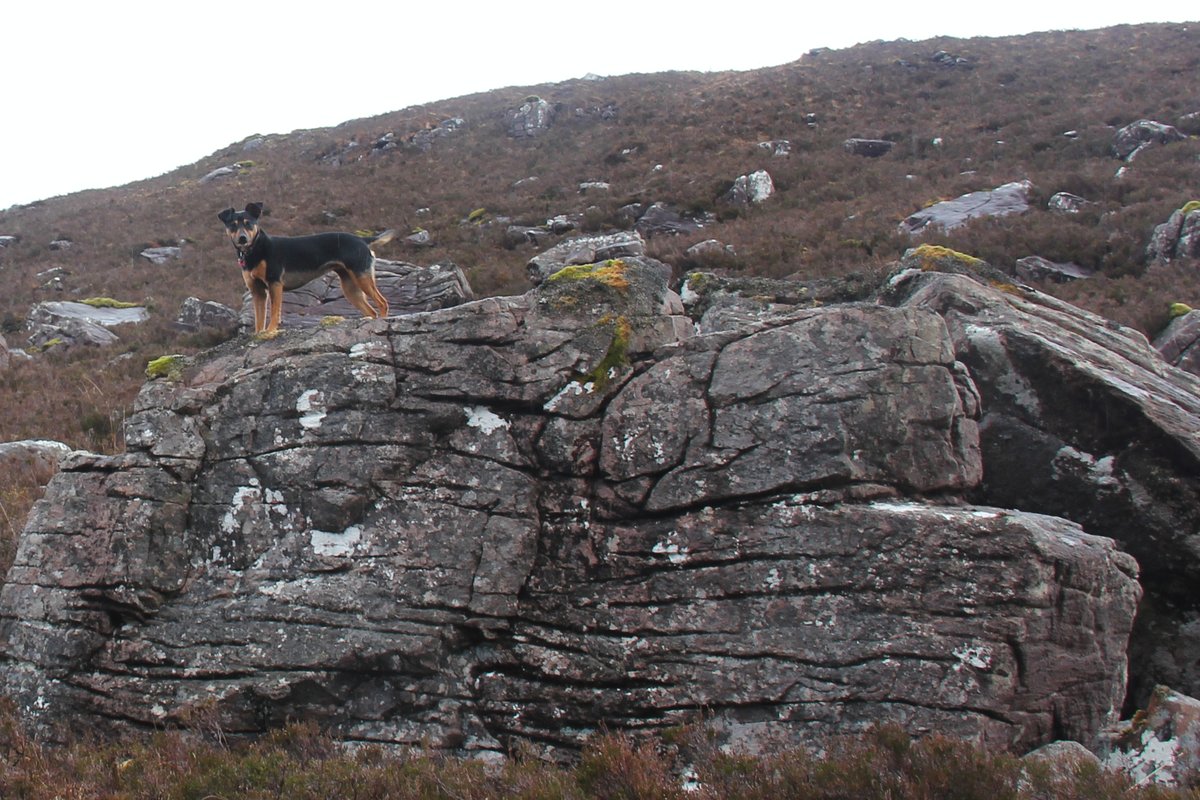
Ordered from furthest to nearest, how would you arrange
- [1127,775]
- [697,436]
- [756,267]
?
[756,267] → [697,436] → [1127,775]

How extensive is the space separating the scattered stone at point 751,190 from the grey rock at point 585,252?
792 cm

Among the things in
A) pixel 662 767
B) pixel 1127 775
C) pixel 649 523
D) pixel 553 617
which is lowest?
pixel 1127 775

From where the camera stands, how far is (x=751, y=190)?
100ft

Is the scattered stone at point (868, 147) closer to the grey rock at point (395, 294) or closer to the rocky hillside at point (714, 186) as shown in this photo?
the rocky hillside at point (714, 186)

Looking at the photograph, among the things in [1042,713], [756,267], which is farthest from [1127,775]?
[756,267]

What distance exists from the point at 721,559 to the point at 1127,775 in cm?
296

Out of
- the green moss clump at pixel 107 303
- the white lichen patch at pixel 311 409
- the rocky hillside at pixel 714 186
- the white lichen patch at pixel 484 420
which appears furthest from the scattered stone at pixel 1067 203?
the green moss clump at pixel 107 303

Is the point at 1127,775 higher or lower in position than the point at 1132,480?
lower

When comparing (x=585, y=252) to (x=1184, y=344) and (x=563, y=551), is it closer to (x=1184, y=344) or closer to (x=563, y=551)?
(x=1184, y=344)

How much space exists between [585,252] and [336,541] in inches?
650

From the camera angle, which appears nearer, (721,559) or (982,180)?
(721,559)

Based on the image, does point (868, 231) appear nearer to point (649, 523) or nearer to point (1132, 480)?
point (1132, 480)

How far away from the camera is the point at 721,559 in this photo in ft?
21.7

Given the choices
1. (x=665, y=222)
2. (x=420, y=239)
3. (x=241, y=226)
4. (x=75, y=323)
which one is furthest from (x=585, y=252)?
(x=241, y=226)
